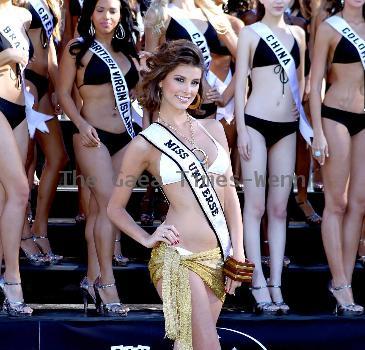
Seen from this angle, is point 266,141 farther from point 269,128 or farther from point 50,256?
point 50,256

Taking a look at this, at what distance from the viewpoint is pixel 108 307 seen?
5.53 m

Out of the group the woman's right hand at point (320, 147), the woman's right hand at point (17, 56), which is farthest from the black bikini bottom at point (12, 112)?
the woman's right hand at point (320, 147)

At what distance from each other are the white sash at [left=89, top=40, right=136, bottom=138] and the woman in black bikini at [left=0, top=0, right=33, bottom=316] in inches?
18.1

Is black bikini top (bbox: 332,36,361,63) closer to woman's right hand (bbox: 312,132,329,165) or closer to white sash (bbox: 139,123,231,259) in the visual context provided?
woman's right hand (bbox: 312,132,329,165)

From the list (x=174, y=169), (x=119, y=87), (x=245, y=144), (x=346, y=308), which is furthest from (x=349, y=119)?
(x=174, y=169)

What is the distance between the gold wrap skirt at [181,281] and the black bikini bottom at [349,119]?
62.3 inches

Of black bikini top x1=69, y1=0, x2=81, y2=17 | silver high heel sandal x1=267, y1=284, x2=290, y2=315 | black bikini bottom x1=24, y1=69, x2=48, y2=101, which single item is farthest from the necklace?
black bikini top x1=69, y1=0, x2=81, y2=17

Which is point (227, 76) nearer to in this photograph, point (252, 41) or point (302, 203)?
point (252, 41)

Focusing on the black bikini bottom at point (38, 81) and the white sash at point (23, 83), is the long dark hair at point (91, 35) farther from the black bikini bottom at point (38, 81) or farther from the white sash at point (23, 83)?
the black bikini bottom at point (38, 81)

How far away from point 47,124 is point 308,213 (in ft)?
5.68

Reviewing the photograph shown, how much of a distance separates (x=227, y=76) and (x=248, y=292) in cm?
128

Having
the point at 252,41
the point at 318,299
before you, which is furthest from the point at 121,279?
the point at 252,41

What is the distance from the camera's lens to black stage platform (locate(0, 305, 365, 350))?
17.3 feet

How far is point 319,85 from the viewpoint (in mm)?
5711
